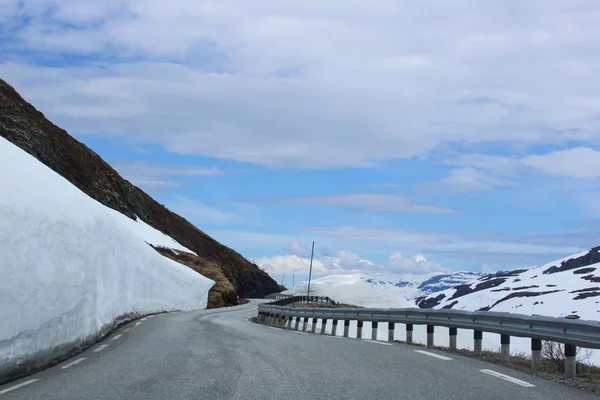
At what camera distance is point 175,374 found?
9.26 metres

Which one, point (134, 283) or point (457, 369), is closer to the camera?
point (457, 369)

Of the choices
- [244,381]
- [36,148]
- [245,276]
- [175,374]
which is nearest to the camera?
[244,381]

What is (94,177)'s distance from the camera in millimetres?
72625

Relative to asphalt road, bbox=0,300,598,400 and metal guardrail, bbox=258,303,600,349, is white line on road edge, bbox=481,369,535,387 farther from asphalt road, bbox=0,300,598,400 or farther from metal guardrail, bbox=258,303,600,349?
metal guardrail, bbox=258,303,600,349

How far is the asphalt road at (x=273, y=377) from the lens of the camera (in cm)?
774

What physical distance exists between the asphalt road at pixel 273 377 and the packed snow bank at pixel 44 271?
1.67ft

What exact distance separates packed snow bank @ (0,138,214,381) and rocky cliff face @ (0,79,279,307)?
43361mm

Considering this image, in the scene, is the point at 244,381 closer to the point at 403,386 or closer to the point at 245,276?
the point at 403,386

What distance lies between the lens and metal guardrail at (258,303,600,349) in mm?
9617

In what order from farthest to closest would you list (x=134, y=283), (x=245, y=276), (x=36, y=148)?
(x=245, y=276), (x=36, y=148), (x=134, y=283)

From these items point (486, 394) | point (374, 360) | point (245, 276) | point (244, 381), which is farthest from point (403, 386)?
point (245, 276)

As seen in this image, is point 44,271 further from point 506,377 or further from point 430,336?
point 430,336

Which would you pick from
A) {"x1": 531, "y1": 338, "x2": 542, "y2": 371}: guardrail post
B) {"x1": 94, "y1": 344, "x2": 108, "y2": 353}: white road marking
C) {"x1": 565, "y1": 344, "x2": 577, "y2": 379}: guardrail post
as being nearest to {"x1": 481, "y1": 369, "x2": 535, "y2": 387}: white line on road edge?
{"x1": 565, "y1": 344, "x2": 577, "y2": 379}: guardrail post

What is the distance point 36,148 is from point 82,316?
54111 mm
